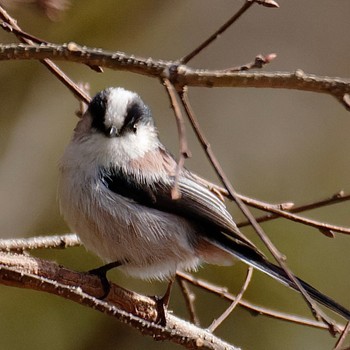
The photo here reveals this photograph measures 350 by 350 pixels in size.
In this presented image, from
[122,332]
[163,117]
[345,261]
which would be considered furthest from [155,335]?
[163,117]

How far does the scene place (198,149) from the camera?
580 centimetres

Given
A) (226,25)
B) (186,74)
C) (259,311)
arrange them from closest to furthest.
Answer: (186,74), (226,25), (259,311)

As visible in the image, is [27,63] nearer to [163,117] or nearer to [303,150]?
[163,117]

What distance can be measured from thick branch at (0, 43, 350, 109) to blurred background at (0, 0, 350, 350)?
8.47ft

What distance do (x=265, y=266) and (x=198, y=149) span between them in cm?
285

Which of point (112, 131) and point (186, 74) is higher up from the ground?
point (186, 74)

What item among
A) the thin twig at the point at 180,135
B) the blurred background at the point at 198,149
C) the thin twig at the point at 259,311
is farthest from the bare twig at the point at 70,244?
the blurred background at the point at 198,149

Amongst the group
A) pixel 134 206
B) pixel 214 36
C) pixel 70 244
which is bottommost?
pixel 70 244

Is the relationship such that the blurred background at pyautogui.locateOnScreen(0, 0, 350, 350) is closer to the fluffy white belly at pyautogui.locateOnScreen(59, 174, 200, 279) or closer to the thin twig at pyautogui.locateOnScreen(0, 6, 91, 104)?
the fluffy white belly at pyautogui.locateOnScreen(59, 174, 200, 279)

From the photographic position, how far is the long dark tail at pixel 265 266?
290cm

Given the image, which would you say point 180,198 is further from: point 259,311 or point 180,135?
point 180,135

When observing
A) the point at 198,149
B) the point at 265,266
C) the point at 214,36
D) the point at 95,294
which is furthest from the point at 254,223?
the point at 198,149

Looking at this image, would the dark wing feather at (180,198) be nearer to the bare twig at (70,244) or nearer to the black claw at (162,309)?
the bare twig at (70,244)

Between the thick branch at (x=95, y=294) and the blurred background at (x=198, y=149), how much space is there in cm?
209
